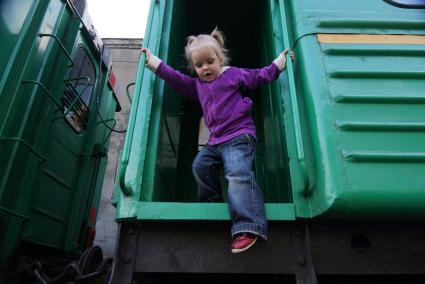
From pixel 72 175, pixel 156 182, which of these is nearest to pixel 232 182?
pixel 156 182

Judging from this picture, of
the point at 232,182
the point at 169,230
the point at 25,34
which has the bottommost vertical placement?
the point at 169,230

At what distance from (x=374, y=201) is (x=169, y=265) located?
33.6 inches

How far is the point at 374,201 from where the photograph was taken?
141 centimetres

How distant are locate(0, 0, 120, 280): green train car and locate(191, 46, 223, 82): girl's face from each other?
1.22 metres

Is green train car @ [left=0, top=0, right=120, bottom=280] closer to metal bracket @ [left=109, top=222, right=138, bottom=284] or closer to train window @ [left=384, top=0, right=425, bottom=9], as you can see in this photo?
metal bracket @ [left=109, top=222, right=138, bottom=284]

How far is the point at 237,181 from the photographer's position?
1575mm

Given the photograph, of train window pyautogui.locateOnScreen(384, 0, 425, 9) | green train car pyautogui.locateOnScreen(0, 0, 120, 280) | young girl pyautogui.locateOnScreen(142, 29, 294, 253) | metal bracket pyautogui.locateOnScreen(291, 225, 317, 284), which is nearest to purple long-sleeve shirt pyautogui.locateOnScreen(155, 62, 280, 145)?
young girl pyautogui.locateOnScreen(142, 29, 294, 253)

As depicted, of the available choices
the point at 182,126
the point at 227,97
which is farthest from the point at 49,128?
the point at 227,97

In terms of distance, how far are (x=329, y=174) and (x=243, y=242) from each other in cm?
44

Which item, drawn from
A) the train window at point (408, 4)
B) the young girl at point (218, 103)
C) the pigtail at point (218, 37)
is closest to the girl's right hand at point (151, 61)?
the young girl at point (218, 103)

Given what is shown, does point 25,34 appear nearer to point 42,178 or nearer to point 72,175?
point 42,178

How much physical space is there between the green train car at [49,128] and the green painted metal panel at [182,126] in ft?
3.02

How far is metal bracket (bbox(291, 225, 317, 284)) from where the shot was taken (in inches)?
55.2

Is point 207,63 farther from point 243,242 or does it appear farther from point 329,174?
point 243,242
